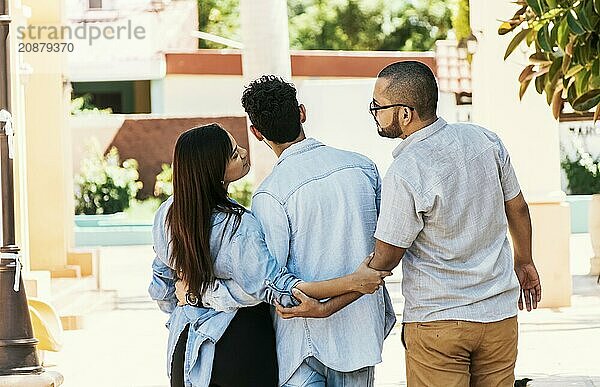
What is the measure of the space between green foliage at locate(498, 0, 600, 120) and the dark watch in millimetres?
1706

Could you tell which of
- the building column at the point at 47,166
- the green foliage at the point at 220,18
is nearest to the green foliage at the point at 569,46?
the building column at the point at 47,166

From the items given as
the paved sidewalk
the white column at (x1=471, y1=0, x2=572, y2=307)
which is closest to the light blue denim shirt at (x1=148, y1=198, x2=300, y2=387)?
the paved sidewalk

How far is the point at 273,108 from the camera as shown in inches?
153

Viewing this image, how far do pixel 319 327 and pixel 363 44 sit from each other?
35622mm

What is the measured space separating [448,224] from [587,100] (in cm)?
137

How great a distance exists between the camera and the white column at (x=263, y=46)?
9828mm

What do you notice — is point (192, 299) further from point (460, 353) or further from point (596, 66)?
point (596, 66)

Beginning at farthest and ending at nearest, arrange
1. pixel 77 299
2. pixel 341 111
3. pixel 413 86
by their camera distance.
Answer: pixel 341 111, pixel 77 299, pixel 413 86

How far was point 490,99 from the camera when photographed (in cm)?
1178

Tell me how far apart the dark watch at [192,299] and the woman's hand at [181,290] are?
1 centimetres

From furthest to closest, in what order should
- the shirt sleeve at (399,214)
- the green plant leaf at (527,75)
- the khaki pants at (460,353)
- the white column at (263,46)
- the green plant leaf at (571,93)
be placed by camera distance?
the white column at (263,46)
the green plant leaf at (527,75)
the green plant leaf at (571,93)
the khaki pants at (460,353)
the shirt sleeve at (399,214)

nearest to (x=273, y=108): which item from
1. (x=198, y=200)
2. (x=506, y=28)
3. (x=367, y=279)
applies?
(x=198, y=200)

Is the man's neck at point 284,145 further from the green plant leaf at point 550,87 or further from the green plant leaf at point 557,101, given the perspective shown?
the green plant leaf at point 557,101

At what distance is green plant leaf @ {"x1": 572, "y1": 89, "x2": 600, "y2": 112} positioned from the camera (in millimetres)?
4852
